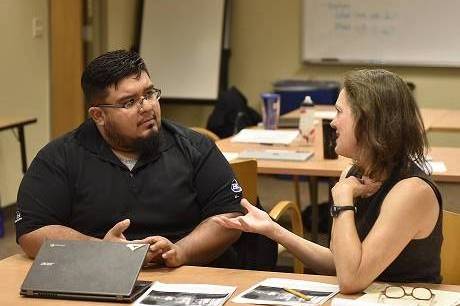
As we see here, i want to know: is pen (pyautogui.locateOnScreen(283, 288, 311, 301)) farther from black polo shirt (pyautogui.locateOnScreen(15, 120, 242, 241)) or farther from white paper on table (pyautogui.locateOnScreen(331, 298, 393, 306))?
black polo shirt (pyautogui.locateOnScreen(15, 120, 242, 241))

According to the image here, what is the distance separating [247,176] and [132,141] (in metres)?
0.78

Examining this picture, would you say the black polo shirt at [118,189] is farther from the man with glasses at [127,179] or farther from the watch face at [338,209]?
the watch face at [338,209]

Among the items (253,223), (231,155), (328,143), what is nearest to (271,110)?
(231,155)

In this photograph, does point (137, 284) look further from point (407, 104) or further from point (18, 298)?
point (407, 104)

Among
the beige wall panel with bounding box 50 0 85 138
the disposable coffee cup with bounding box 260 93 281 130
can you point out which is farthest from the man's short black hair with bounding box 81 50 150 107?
the beige wall panel with bounding box 50 0 85 138

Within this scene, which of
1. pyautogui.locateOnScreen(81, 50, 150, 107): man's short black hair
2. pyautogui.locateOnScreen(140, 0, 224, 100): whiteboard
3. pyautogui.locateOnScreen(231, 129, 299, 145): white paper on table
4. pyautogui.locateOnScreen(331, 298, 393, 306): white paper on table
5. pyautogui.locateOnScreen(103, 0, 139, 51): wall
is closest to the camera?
pyautogui.locateOnScreen(331, 298, 393, 306): white paper on table

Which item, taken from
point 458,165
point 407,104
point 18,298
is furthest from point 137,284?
point 458,165

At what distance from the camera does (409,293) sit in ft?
6.52

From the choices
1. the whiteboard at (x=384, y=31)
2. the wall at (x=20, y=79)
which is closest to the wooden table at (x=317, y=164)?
the wall at (x=20, y=79)

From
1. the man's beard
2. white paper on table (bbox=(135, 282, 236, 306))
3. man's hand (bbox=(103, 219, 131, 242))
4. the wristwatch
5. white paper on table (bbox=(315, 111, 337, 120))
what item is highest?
the man's beard

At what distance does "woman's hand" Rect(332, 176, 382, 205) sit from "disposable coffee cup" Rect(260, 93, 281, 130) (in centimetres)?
237

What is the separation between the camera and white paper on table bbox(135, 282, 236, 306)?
1952 mm

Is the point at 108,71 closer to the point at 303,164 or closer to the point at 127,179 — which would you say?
the point at 127,179

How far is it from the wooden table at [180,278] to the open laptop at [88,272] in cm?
2
